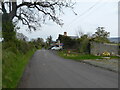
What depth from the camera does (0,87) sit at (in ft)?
22.1

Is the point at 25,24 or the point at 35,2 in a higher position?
the point at 35,2

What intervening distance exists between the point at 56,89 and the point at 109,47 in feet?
84.0

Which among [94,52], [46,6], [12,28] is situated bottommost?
[94,52]

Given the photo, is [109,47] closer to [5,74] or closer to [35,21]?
[35,21]

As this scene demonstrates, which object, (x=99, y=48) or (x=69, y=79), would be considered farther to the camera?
(x=99, y=48)

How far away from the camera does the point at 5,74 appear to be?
7547 mm

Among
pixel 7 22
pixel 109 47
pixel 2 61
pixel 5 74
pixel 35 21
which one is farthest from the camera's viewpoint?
pixel 109 47

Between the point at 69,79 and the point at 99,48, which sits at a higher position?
the point at 99,48

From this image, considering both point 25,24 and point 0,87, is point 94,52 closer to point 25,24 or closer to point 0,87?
point 25,24

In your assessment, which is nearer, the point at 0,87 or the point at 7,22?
the point at 0,87

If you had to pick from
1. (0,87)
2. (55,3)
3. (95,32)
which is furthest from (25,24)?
(95,32)

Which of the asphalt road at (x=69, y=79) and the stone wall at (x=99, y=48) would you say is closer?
the asphalt road at (x=69, y=79)

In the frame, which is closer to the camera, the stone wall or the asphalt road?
the asphalt road

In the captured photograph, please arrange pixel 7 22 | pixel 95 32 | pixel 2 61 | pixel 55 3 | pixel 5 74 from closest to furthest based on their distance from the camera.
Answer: pixel 5 74
pixel 2 61
pixel 7 22
pixel 55 3
pixel 95 32
